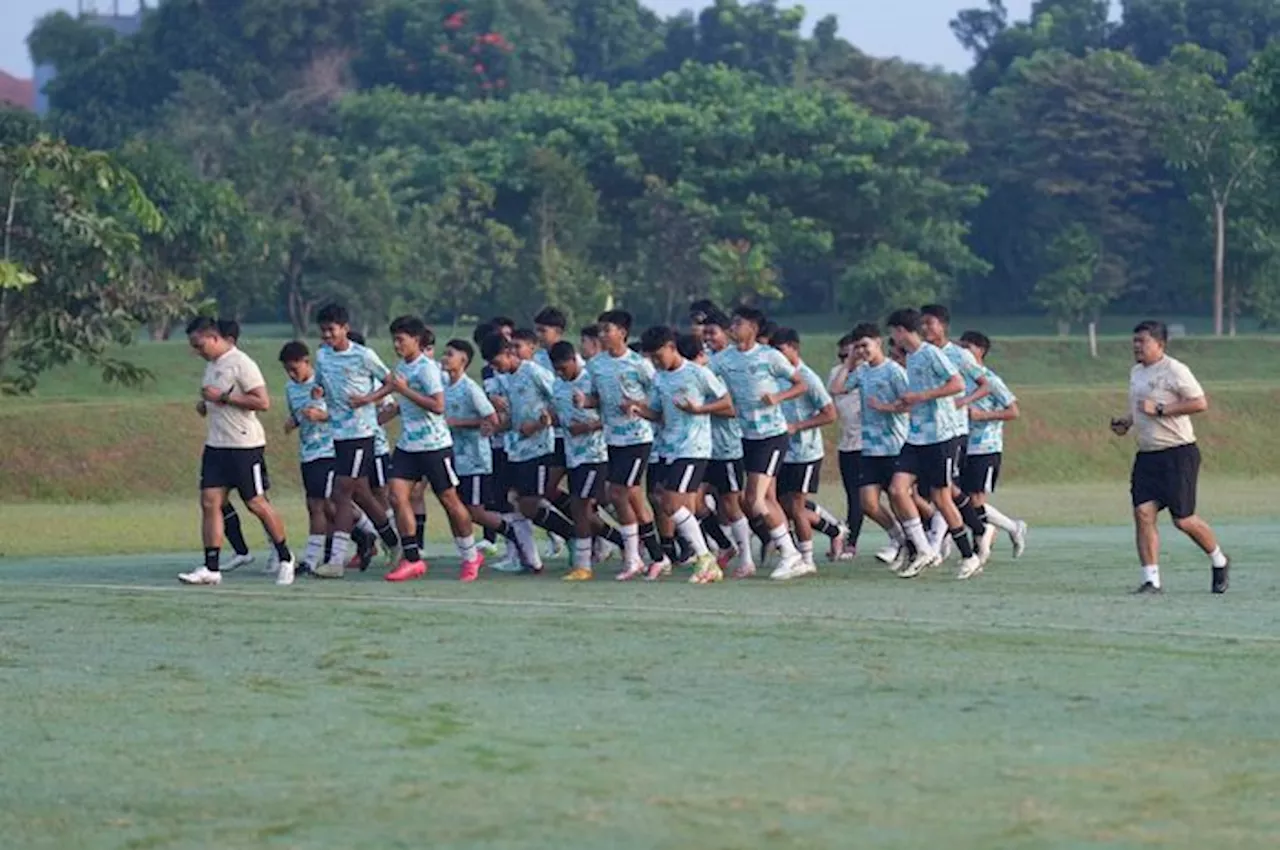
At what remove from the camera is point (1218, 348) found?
5766 centimetres

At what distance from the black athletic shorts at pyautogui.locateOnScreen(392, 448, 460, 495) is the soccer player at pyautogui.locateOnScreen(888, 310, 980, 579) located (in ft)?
10.0

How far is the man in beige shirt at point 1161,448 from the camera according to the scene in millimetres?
16203

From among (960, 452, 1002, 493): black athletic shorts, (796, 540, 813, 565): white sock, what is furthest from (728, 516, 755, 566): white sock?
(960, 452, 1002, 493): black athletic shorts

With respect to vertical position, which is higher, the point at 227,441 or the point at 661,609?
the point at 227,441

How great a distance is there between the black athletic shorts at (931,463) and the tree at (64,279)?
1437 cm

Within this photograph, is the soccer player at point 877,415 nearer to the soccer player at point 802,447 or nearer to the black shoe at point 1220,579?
the soccer player at point 802,447

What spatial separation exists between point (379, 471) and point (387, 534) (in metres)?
0.47

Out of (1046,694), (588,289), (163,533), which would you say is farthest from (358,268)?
(1046,694)

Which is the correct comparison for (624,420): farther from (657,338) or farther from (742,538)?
(742,538)

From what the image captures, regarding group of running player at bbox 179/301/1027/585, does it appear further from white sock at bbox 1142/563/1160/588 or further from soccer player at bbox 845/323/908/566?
white sock at bbox 1142/563/1160/588

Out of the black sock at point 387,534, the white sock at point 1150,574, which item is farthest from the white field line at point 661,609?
the black sock at point 387,534

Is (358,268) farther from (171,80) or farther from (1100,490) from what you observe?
(171,80)

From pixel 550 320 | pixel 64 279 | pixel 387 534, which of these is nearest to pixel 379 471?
pixel 387 534

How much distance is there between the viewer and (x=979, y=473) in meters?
19.6
